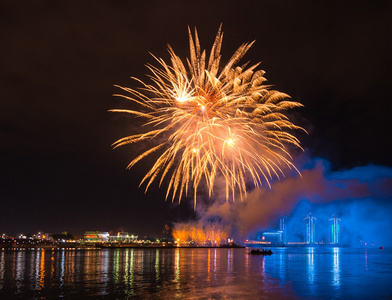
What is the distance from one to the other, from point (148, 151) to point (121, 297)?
9.49 metres

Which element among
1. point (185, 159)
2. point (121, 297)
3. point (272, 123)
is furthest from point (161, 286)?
point (272, 123)

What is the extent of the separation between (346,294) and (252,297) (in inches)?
263

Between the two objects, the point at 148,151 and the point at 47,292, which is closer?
the point at 47,292

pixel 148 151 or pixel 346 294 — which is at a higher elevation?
pixel 148 151

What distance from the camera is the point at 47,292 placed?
23.0 meters

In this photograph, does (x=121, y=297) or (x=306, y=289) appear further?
(x=306, y=289)

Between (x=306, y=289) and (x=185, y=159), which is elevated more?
(x=185, y=159)

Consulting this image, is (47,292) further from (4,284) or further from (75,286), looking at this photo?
(4,284)

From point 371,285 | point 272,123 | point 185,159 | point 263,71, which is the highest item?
point 263,71

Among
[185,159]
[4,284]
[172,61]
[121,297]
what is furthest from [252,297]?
[4,284]

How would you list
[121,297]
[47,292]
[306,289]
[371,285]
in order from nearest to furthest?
1. [121,297]
2. [47,292]
3. [306,289]
4. [371,285]

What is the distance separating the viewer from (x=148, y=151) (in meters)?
25.9

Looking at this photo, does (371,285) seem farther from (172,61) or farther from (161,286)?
(172,61)

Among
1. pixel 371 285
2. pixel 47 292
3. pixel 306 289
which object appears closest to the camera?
pixel 47 292
